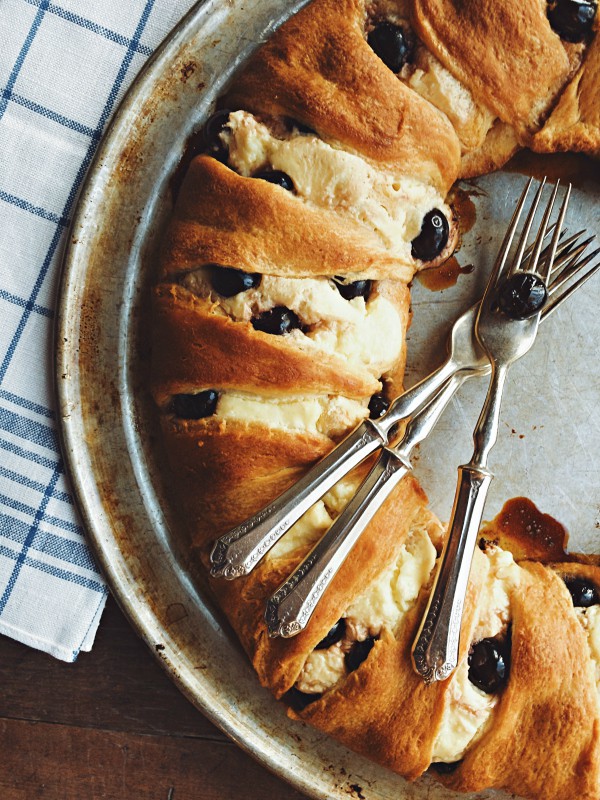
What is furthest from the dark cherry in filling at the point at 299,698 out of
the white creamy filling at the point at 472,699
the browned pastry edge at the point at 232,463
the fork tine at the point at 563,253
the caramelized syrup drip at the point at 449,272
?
the fork tine at the point at 563,253

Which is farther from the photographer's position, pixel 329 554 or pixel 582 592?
pixel 582 592

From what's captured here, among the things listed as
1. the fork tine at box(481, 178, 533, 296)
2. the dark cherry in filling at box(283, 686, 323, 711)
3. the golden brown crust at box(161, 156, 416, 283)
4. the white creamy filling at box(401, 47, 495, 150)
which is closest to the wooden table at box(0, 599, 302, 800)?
the dark cherry in filling at box(283, 686, 323, 711)

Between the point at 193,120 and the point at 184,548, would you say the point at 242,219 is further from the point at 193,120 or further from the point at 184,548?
the point at 184,548

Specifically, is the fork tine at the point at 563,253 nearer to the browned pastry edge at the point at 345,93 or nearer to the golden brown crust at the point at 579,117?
the golden brown crust at the point at 579,117

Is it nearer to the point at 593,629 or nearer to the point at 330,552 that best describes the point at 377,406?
the point at 330,552

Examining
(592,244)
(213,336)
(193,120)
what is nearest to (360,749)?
(213,336)

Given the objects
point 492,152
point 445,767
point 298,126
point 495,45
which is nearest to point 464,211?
point 492,152
